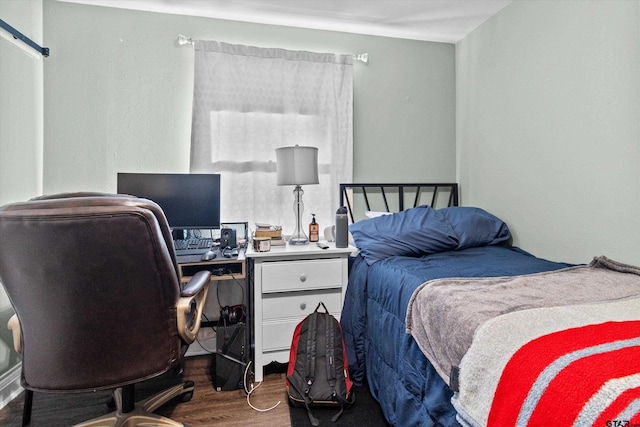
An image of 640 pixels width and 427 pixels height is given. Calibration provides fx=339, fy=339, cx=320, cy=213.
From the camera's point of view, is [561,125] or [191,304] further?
[561,125]

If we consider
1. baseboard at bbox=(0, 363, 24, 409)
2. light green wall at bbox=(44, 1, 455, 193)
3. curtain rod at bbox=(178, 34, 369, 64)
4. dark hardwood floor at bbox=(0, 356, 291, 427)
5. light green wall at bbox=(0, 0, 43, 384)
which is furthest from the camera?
curtain rod at bbox=(178, 34, 369, 64)

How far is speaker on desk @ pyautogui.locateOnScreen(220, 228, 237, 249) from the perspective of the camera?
2111mm

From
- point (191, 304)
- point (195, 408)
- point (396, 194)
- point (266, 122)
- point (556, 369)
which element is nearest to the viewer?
point (556, 369)

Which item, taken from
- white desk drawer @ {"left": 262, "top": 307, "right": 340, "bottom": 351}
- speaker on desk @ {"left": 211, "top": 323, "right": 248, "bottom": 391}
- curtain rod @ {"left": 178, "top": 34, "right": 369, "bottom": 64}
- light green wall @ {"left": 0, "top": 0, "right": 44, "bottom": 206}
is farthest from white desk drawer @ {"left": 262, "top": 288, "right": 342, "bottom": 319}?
curtain rod @ {"left": 178, "top": 34, "right": 369, "bottom": 64}

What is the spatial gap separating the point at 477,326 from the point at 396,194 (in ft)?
5.88

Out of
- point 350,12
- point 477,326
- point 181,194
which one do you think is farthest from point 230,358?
point 350,12

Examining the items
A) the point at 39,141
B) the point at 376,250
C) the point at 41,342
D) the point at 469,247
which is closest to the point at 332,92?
the point at 376,250

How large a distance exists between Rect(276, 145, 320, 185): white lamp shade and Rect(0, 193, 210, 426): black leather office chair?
1.07 m

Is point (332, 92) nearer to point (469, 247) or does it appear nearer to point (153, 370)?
point (469, 247)

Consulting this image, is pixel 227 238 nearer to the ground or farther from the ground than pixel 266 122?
nearer to the ground

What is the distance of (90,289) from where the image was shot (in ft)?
3.67

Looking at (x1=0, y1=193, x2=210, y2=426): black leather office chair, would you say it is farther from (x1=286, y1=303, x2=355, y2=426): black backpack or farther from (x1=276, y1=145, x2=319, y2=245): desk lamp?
(x1=276, y1=145, x2=319, y2=245): desk lamp

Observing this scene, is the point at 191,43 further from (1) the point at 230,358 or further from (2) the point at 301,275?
(1) the point at 230,358

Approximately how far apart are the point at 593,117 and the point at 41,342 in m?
2.61
